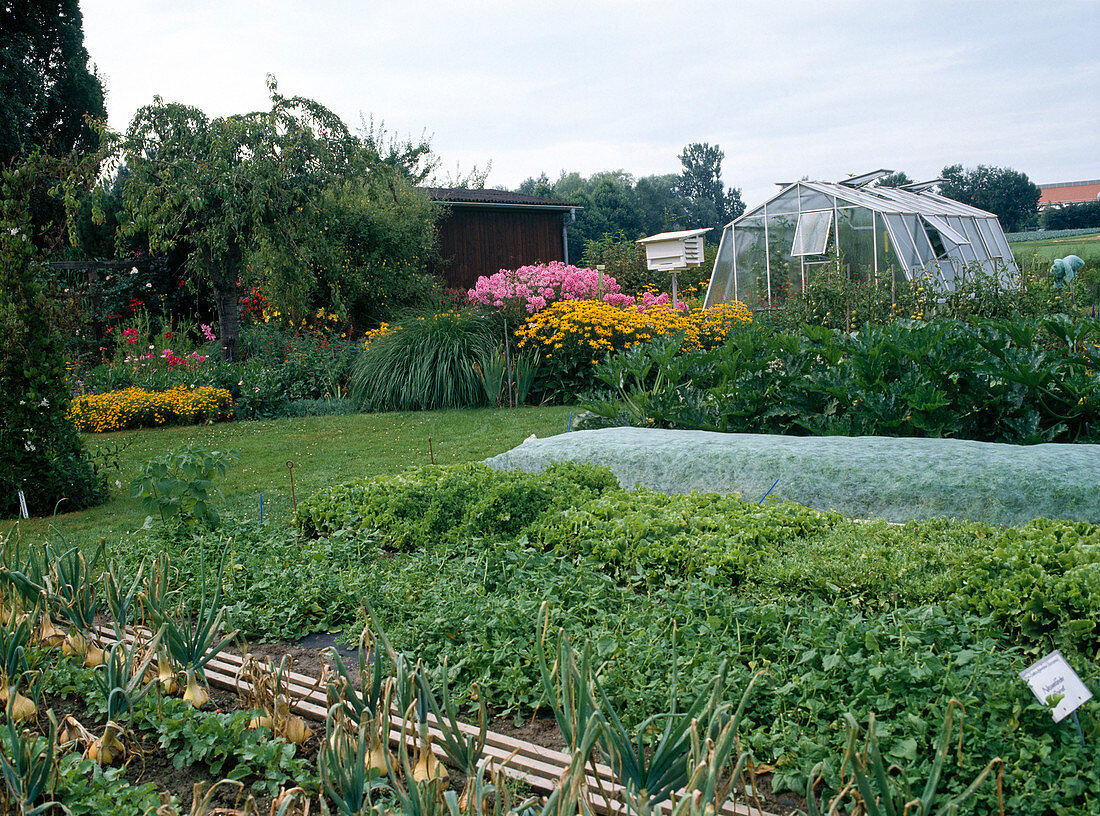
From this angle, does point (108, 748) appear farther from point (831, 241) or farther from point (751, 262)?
point (751, 262)

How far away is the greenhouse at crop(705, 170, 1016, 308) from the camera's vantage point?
49.3 feet

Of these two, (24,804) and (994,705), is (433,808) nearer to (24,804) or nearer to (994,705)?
(24,804)

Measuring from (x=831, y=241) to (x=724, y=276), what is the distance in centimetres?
248

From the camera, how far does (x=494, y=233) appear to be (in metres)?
21.6

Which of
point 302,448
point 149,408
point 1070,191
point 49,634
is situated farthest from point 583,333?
point 1070,191

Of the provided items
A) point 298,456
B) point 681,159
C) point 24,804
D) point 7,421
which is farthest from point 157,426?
point 681,159

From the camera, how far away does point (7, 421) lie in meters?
5.61

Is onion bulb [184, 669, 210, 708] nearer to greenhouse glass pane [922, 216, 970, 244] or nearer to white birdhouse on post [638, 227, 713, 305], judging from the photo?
white birdhouse on post [638, 227, 713, 305]

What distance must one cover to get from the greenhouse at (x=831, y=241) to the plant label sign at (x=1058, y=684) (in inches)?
508

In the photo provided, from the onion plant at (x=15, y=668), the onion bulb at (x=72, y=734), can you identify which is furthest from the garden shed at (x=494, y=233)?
the onion bulb at (x=72, y=734)

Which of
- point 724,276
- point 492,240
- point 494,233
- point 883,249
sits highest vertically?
point 494,233

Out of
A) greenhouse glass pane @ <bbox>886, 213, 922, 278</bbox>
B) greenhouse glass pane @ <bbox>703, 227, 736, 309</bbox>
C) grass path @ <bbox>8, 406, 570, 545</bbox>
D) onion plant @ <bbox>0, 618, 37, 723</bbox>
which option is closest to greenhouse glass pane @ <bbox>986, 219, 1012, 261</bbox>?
greenhouse glass pane @ <bbox>886, 213, 922, 278</bbox>

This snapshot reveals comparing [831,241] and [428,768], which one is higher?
[831,241]

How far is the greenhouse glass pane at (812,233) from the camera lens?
15.6m
